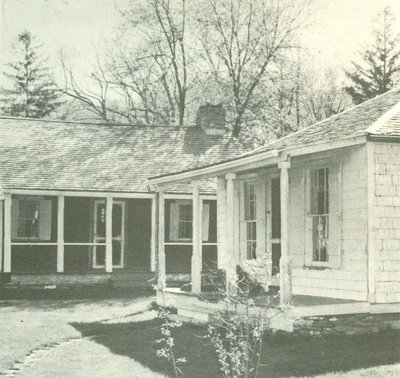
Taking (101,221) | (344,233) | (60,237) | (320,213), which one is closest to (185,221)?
(101,221)

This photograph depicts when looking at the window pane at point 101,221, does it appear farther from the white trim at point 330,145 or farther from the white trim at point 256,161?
the white trim at point 330,145

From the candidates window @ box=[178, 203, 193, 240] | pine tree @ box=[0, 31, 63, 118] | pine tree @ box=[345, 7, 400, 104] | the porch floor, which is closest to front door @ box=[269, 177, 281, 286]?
the porch floor

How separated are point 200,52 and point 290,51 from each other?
4290mm

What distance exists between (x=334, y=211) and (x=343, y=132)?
1.45 meters

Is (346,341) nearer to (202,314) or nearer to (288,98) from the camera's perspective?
(202,314)

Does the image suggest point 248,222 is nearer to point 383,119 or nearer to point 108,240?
point 383,119

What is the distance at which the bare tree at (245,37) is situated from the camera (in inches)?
1330

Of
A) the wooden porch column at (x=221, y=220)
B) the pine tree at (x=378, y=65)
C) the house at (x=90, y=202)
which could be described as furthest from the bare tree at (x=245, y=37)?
the wooden porch column at (x=221, y=220)

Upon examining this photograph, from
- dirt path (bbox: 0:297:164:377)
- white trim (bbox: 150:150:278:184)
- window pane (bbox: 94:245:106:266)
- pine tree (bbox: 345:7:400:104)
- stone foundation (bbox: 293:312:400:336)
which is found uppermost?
pine tree (bbox: 345:7:400:104)

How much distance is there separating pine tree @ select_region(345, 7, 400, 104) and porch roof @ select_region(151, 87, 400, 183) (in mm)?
16701

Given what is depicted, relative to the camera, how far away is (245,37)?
1352 inches

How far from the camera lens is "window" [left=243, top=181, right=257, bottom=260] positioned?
15961mm

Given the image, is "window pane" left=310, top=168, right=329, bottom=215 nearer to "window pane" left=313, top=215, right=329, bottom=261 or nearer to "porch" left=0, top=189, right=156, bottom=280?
"window pane" left=313, top=215, right=329, bottom=261

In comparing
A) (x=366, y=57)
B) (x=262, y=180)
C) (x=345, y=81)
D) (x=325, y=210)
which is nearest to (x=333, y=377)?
(x=325, y=210)
